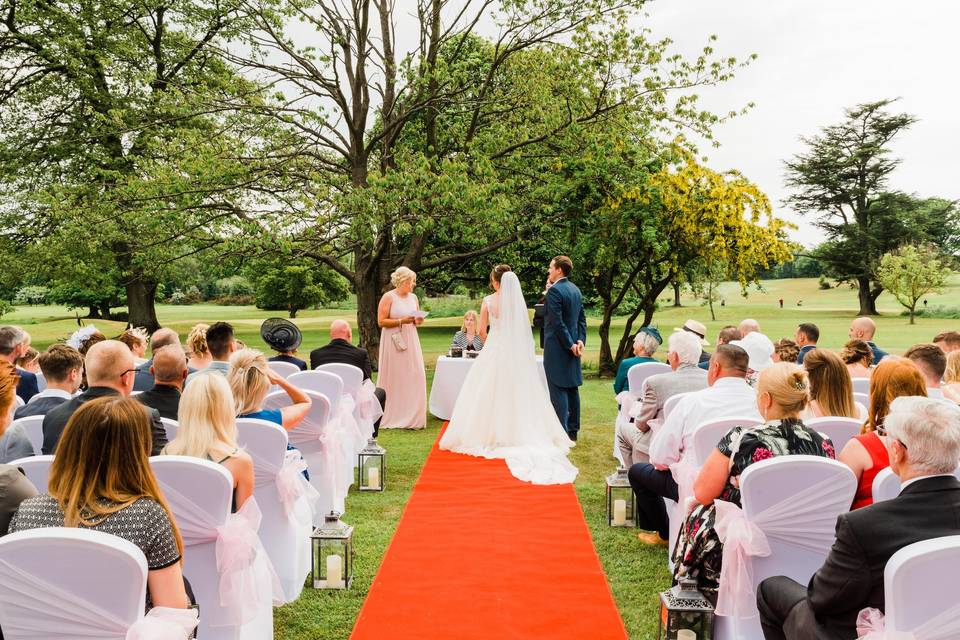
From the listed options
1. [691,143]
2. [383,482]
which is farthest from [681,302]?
[383,482]

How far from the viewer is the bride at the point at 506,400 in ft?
27.5

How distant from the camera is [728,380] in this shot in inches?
176

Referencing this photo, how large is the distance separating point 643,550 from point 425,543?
1630mm

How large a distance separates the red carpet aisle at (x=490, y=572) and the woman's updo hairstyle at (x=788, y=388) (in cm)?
157

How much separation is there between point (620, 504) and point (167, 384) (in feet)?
11.8

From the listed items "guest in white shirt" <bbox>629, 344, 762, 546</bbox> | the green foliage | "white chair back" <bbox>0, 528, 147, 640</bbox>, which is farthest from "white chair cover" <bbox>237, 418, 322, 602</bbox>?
the green foliage

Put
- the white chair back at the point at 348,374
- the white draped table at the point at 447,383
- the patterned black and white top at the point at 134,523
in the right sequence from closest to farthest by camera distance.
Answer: the patterned black and white top at the point at 134,523
the white chair back at the point at 348,374
the white draped table at the point at 447,383

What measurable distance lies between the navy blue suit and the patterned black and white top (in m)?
6.57

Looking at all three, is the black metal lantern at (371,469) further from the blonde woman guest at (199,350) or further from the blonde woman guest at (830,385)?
the blonde woman guest at (830,385)

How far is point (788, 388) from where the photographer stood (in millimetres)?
3488

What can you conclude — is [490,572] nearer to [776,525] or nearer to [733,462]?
[733,462]

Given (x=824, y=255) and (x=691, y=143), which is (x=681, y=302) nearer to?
(x=824, y=255)

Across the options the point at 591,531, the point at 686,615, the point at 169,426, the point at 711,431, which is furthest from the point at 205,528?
the point at 591,531

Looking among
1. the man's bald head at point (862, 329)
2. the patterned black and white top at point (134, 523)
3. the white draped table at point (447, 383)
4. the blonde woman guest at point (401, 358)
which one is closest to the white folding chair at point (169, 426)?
the patterned black and white top at point (134, 523)
